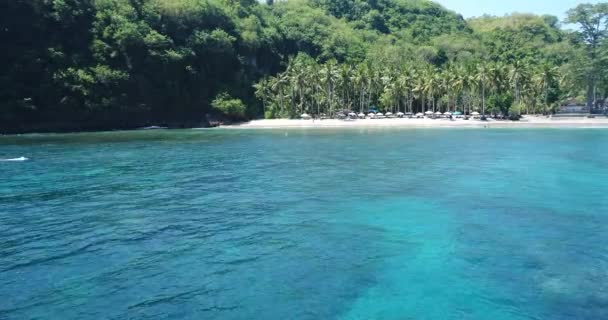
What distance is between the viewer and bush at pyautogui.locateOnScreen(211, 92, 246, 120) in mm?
99125

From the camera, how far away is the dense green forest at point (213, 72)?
3246 inches

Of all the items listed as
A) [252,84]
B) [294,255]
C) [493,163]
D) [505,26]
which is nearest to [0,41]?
[252,84]

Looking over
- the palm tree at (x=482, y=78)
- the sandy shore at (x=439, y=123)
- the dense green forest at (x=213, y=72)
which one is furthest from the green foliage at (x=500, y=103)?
the sandy shore at (x=439, y=123)

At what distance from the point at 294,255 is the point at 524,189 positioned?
17.3 metres

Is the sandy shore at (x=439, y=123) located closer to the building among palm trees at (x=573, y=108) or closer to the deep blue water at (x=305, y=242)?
the building among palm trees at (x=573, y=108)

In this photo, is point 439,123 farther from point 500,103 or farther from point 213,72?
point 213,72

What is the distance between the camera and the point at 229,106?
99062 millimetres

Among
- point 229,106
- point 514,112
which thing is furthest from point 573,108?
point 229,106

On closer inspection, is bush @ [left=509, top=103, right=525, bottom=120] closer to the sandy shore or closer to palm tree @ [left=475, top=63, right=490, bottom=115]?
the sandy shore

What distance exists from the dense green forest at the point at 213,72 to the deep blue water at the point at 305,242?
5203cm

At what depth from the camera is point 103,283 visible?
1328cm

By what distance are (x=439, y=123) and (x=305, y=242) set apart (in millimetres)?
72100

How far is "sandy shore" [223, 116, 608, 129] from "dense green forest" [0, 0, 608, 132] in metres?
5.95

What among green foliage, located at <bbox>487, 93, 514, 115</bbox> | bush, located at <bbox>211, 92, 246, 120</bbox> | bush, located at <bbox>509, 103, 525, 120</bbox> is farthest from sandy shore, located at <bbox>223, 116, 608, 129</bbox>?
bush, located at <bbox>211, 92, 246, 120</bbox>
